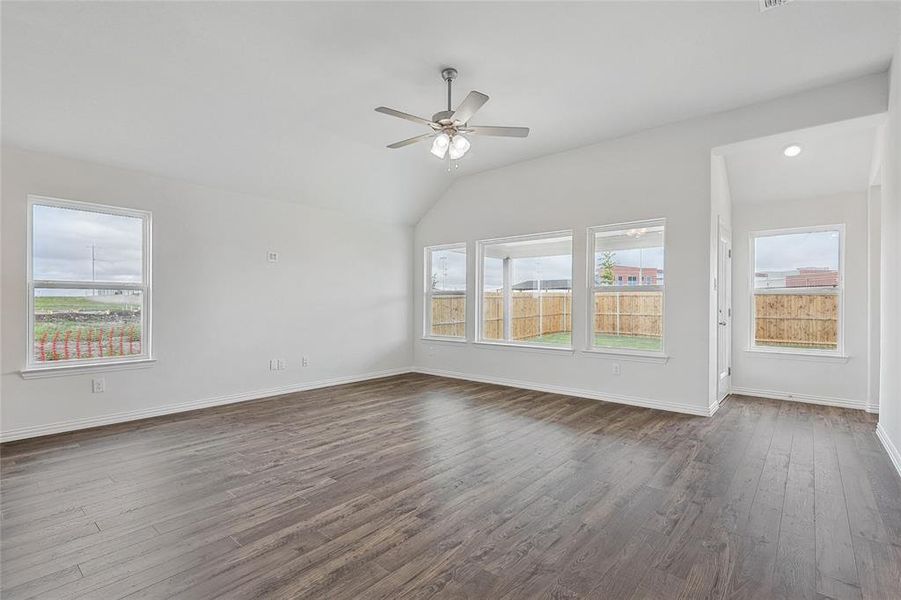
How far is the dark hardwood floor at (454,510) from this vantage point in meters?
1.85

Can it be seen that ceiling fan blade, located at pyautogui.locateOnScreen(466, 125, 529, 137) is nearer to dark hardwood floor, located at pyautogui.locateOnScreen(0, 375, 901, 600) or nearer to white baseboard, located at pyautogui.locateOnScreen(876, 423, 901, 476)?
dark hardwood floor, located at pyautogui.locateOnScreen(0, 375, 901, 600)

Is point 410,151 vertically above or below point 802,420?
above

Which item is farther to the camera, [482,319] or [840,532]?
[482,319]

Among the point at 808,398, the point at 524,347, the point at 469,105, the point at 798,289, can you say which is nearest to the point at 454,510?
the point at 469,105

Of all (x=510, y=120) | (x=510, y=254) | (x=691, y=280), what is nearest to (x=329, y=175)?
(x=510, y=120)

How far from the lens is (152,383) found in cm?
447

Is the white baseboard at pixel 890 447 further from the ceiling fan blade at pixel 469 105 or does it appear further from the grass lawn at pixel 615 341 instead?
the ceiling fan blade at pixel 469 105

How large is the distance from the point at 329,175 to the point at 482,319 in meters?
3.02

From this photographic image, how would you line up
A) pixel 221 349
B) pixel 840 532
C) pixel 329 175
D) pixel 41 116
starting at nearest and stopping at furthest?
pixel 840 532
pixel 41 116
pixel 221 349
pixel 329 175

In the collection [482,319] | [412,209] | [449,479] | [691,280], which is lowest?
[449,479]

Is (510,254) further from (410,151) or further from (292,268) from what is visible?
(292,268)

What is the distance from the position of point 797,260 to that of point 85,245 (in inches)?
314

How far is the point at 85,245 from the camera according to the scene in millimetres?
4168

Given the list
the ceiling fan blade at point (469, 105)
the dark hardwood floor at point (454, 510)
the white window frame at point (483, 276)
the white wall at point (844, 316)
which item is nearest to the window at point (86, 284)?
the dark hardwood floor at point (454, 510)
